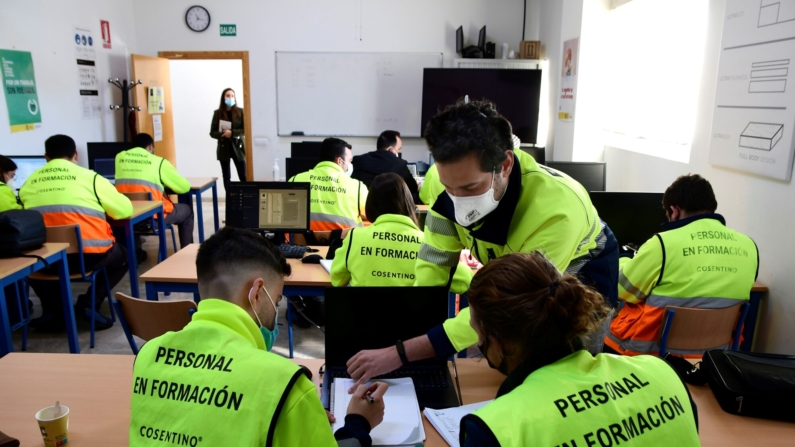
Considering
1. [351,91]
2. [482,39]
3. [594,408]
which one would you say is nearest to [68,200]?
[594,408]

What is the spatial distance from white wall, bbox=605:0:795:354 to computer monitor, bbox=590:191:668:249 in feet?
1.13

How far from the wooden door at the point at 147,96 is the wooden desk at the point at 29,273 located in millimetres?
3825

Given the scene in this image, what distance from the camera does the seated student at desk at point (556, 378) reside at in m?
0.96

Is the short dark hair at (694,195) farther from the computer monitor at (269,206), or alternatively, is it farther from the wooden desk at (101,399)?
the computer monitor at (269,206)

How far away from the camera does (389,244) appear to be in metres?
2.59

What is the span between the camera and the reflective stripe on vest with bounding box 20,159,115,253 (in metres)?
3.83

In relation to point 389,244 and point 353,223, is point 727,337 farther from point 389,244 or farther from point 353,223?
point 353,223

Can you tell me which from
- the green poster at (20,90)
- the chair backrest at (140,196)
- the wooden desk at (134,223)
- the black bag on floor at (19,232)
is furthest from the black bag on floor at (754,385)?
the green poster at (20,90)

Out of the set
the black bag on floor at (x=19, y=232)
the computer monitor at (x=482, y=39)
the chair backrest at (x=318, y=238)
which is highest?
the computer monitor at (x=482, y=39)

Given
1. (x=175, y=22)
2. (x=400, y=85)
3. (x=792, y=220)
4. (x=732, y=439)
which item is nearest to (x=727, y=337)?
(x=792, y=220)

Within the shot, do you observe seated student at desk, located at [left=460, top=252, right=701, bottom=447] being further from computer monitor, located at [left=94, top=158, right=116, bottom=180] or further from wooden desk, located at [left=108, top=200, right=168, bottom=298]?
computer monitor, located at [left=94, top=158, right=116, bottom=180]

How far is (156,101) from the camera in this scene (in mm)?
7266

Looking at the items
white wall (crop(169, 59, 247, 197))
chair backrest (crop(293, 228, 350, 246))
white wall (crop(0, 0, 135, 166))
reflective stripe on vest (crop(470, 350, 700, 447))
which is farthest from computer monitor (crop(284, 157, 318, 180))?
white wall (crop(169, 59, 247, 197))

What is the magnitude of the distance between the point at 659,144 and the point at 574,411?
394 cm
